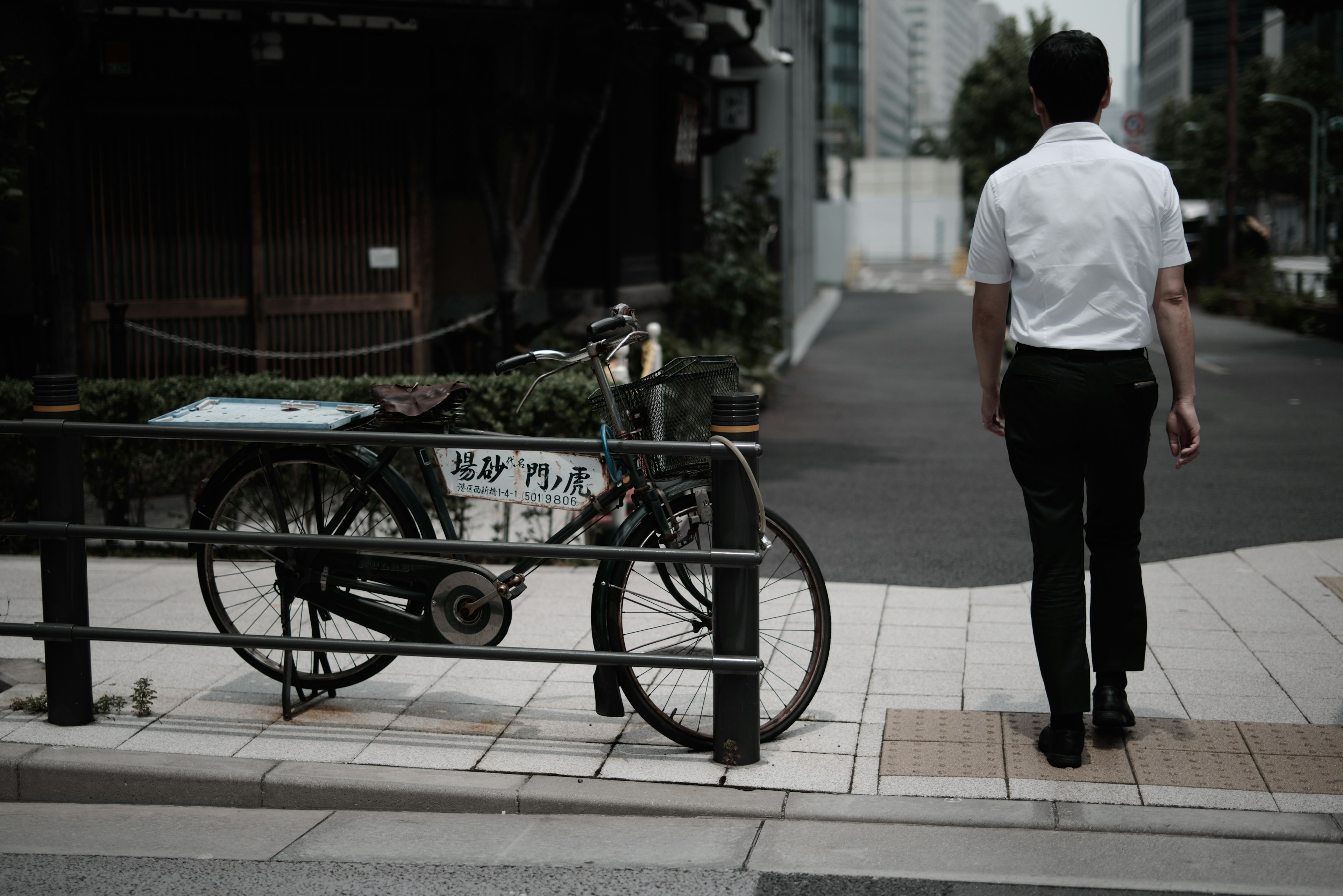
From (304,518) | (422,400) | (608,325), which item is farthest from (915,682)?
(304,518)

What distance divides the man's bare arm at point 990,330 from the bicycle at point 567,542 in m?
0.77

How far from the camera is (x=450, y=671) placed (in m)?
5.48

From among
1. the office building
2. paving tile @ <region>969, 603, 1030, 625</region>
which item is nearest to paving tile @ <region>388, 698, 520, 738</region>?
paving tile @ <region>969, 603, 1030, 625</region>

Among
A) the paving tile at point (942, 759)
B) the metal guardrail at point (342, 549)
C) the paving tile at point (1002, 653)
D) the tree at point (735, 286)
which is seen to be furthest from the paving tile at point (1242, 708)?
the tree at point (735, 286)

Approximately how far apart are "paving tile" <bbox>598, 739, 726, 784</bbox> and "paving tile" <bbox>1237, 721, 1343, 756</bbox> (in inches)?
67.9

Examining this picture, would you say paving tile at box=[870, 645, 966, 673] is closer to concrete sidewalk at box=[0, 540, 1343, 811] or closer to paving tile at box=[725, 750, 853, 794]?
concrete sidewalk at box=[0, 540, 1343, 811]

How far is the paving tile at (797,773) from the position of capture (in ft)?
13.9

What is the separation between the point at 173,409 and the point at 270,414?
10.2 feet

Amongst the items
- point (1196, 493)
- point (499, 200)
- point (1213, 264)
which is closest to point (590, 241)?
point (499, 200)

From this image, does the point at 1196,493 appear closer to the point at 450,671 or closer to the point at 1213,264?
the point at 450,671

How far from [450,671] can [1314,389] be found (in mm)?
13617

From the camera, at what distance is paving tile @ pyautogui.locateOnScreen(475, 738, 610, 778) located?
14.4 feet

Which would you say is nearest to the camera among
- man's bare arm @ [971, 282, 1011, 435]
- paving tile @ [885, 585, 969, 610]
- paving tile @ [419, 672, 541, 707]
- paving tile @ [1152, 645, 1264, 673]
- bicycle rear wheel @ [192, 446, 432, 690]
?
man's bare arm @ [971, 282, 1011, 435]

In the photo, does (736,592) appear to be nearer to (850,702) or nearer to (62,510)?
(850,702)
